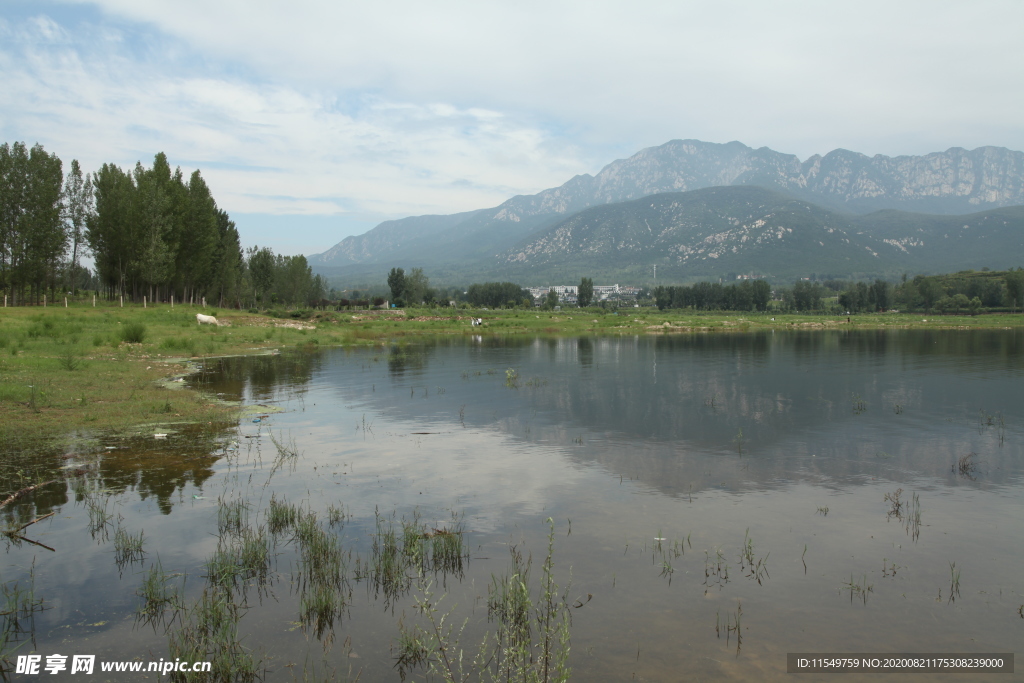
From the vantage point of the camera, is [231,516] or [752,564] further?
[231,516]

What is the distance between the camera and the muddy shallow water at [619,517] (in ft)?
25.8

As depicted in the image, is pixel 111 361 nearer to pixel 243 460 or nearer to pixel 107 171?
pixel 243 460

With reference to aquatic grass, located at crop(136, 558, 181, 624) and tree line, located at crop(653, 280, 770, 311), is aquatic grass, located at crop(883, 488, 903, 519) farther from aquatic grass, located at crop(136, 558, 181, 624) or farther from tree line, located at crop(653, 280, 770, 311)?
tree line, located at crop(653, 280, 770, 311)

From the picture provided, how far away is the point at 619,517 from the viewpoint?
12.3m

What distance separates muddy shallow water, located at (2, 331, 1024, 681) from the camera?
785 cm

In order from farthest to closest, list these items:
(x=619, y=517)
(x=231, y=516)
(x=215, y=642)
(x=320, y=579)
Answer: (x=619, y=517)
(x=231, y=516)
(x=320, y=579)
(x=215, y=642)

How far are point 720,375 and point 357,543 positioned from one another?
29761mm

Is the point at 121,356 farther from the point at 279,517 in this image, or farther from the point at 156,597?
the point at 156,597

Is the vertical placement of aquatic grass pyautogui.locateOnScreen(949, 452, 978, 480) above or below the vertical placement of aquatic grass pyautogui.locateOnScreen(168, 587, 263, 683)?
below

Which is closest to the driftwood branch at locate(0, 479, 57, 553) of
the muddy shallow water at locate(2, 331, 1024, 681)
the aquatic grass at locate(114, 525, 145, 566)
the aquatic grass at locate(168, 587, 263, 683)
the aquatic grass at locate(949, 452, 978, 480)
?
the muddy shallow water at locate(2, 331, 1024, 681)

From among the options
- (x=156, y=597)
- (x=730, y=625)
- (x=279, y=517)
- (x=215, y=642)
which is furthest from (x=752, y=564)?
(x=156, y=597)

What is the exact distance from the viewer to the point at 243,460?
1609 cm

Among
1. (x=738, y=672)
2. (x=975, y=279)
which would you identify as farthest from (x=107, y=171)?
(x=975, y=279)

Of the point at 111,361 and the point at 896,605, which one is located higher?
the point at 111,361
